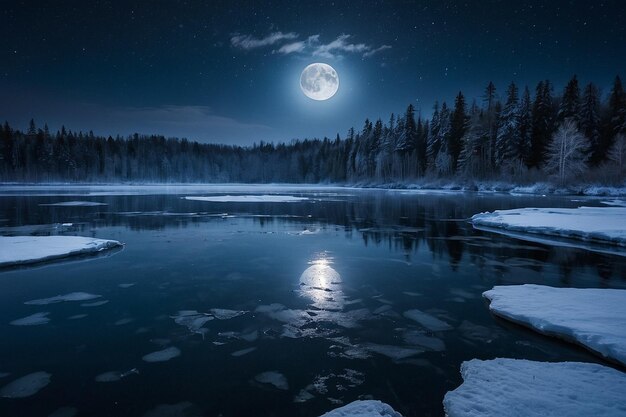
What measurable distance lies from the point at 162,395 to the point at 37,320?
374cm

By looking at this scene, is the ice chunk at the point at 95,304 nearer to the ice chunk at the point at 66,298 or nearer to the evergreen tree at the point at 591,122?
the ice chunk at the point at 66,298

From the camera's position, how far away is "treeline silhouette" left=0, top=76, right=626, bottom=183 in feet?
173

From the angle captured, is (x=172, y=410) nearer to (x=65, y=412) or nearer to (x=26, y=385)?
(x=65, y=412)

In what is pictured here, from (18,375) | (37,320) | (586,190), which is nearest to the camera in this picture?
(18,375)

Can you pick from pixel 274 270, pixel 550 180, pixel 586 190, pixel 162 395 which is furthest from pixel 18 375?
pixel 550 180

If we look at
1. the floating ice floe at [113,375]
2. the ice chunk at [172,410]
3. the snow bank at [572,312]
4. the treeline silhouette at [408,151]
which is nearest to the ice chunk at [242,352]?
the ice chunk at [172,410]

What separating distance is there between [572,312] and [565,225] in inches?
458

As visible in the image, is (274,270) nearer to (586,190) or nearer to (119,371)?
(119,371)

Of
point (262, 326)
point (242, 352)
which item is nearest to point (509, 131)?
point (262, 326)

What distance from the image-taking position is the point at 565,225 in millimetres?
15555

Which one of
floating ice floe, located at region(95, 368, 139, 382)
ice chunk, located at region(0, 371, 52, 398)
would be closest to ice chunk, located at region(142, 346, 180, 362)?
floating ice floe, located at region(95, 368, 139, 382)

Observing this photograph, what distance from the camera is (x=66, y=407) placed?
12.5ft

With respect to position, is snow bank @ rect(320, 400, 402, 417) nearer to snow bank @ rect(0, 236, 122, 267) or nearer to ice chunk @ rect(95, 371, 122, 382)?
ice chunk @ rect(95, 371, 122, 382)

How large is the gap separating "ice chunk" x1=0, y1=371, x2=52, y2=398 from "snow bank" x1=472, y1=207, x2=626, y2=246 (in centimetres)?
1684
